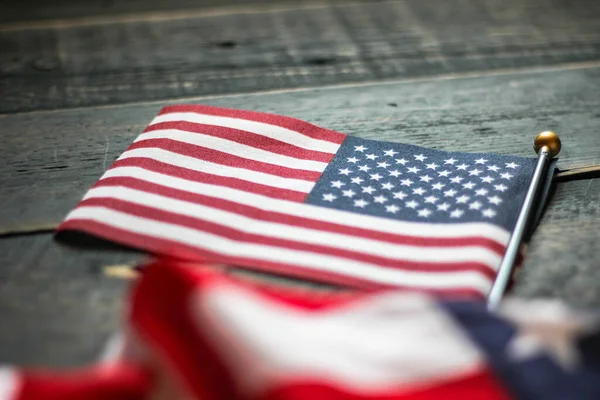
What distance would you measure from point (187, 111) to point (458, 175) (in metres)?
0.42

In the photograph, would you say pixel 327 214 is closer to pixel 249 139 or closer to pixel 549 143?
pixel 249 139

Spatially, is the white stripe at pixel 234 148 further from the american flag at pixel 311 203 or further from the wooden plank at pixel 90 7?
the wooden plank at pixel 90 7

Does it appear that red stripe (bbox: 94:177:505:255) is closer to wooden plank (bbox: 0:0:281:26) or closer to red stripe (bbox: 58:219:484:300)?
red stripe (bbox: 58:219:484:300)

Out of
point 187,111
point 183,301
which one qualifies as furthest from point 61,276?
point 187,111

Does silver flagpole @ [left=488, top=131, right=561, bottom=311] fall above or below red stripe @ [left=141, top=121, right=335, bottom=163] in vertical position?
above

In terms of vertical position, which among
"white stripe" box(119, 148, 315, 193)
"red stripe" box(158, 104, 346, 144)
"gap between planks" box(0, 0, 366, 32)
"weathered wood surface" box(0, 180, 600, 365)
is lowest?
"gap between planks" box(0, 0, 366, 32)

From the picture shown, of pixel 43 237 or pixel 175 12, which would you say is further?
pixel 175 12

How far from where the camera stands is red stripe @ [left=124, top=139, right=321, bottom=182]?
1107mm

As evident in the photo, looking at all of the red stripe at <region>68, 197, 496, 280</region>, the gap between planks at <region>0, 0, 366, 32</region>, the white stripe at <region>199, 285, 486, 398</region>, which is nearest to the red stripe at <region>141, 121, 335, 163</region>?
the red stripe at <region>68, 197, 496, 280</region>

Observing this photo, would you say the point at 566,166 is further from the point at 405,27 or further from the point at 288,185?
the point at 405,27

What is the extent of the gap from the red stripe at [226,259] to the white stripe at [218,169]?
0.55 feet

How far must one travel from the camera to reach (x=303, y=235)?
0.97m

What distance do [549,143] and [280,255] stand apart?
438 mm

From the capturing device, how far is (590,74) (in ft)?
4.84
